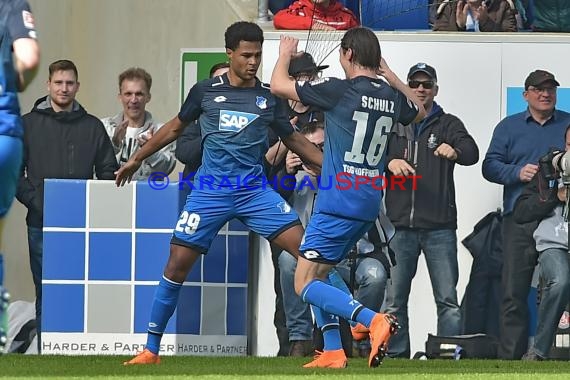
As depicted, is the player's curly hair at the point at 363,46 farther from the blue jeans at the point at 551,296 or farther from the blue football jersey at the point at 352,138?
the blue jeans at the point at 551,296

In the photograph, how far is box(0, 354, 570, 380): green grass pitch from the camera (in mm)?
8891

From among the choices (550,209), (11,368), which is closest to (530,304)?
(550,209)

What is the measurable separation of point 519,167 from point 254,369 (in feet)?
11.6

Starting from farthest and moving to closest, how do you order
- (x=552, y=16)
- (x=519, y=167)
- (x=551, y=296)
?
1. (x=552, y=16)
2. (x=519, y=167)
3. (x=551, y=296)

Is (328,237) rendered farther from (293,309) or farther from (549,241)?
(549,241)

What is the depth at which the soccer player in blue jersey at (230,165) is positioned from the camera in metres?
10.6

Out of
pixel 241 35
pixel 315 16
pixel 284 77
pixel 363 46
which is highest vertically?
pixel 315 16

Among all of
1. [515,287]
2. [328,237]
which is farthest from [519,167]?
[328,237]

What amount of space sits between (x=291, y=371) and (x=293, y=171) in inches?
114

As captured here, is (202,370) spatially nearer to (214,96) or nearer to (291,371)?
(291,371)

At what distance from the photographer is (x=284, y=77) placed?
1012 centimetres

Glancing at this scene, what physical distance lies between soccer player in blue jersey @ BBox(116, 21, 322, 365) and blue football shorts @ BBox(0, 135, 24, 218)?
367 centimetres

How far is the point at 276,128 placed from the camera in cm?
1096

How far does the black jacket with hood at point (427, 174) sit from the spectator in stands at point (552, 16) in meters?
1.49
